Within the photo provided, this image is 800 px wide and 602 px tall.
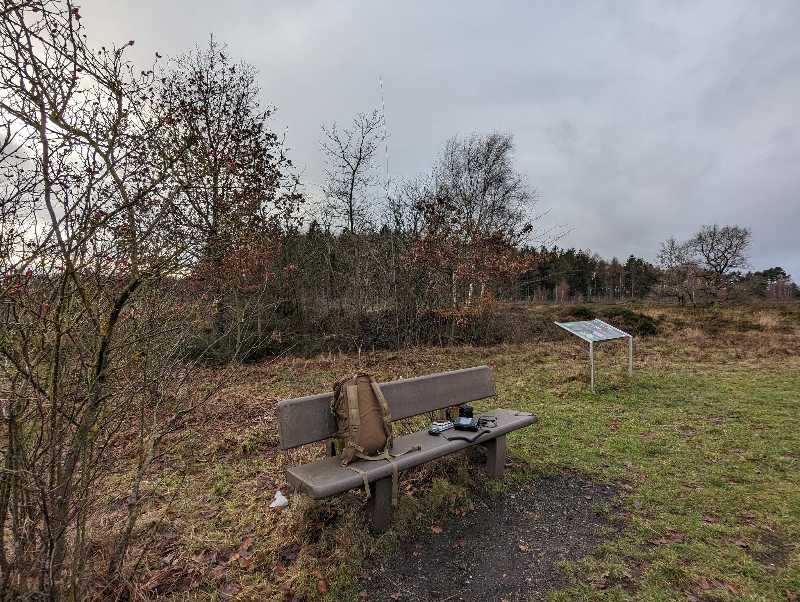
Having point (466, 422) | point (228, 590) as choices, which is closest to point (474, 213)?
point (466, 422)

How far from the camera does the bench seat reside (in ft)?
8.76

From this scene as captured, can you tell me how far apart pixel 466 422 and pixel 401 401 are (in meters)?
0.60

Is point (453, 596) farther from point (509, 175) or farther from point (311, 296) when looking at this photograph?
point (509, 175)

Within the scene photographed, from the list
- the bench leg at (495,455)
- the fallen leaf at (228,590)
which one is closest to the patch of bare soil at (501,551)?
the bench leg at (495,455)

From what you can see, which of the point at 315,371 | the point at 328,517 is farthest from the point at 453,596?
the point at 315,371

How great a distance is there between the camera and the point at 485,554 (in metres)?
2.94

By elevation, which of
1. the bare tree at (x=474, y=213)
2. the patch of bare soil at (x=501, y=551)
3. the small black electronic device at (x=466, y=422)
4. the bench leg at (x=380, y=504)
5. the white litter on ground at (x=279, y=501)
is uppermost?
the bare tree at (x=474, y=213)

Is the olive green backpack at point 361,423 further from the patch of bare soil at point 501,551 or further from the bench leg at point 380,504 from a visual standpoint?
the patch of bare soil at point 501,551

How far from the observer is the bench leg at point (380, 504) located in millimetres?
3031

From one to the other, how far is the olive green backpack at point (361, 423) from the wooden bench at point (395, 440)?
6 centimetres

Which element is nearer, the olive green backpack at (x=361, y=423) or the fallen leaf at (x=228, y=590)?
the fallen leaf at (x=228, y=590)

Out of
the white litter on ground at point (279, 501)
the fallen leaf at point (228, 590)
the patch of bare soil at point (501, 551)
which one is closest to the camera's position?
the fallen leaf at point (228, 590)

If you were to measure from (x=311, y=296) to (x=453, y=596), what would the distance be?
10.4 meters

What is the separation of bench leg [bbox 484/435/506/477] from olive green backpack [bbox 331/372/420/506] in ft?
3.15
